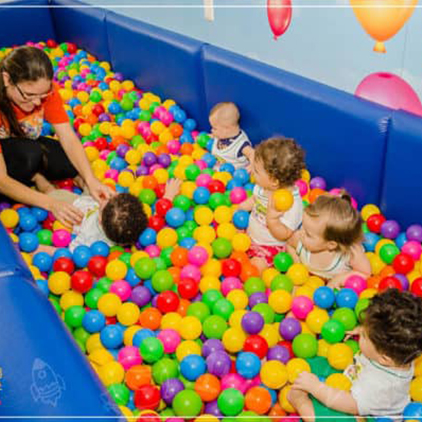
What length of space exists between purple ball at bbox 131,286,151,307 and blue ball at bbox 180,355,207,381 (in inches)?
12.9

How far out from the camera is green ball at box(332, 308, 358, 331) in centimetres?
146

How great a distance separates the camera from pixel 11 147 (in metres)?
2.02

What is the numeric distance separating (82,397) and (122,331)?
49 cm

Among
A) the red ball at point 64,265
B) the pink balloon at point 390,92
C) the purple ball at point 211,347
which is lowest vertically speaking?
the purple ball at point 211,347

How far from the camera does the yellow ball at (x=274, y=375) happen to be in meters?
1.31

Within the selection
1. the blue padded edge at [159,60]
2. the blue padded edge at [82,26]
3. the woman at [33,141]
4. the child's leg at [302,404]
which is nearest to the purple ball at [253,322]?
the child's leg at [302,404]

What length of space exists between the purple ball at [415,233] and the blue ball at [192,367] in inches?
31.5

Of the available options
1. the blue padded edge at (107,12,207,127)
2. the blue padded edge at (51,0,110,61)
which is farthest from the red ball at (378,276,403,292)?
the blue padded edge at (51,0,110,61)

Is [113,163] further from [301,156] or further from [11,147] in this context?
Answer: [301,156]

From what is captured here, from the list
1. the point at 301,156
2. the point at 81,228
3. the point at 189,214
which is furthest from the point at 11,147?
the point at 301,156

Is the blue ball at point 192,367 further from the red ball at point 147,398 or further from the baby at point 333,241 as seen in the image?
the baby at point 333,241

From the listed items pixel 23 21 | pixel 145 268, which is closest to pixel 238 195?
pixel 145 268

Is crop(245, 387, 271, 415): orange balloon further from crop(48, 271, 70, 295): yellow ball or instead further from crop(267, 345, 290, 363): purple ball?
crop(48, 271, 70, 295): yellow ball

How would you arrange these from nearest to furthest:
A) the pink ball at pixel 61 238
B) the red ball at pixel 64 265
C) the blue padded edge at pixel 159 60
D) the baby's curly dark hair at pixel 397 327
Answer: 1. the baby's curly dark hair at pixel 397 327
2. the red ball at pixel 64 265
3. the pink ball at pixel 61 238
4. the blue padded edge at pixel 159 60
